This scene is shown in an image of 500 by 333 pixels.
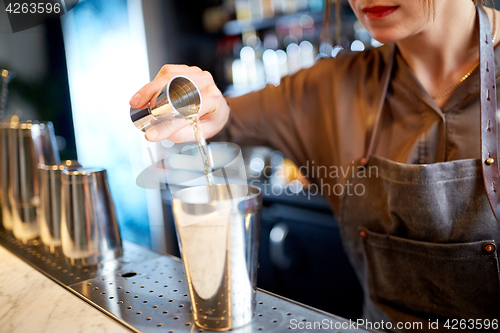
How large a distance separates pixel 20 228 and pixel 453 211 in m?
1.11

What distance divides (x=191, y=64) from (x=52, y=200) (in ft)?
8.16

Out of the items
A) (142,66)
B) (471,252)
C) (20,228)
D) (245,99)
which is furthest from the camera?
(142,66)

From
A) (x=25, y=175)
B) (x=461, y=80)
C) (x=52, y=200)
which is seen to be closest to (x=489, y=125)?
(x=461, y=80)

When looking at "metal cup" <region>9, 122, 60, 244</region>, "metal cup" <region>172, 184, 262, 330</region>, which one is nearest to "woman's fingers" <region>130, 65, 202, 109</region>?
"metal cup" <region>172, 184, 262, 330</region>

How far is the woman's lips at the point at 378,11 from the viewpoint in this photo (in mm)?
932

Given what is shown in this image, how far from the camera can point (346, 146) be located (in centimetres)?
119

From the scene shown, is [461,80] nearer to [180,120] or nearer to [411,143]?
[411,143]

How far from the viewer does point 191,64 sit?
3.26 metres

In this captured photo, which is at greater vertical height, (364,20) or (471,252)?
(364,20)

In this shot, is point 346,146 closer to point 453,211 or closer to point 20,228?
point 453,211

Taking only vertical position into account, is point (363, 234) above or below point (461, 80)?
below

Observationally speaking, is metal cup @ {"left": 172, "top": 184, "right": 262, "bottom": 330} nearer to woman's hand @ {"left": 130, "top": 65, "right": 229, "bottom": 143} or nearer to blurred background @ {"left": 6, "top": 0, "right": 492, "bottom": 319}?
woman's hand @ {"left": 130, "top": 65, "right": 229, "bottom": 143}

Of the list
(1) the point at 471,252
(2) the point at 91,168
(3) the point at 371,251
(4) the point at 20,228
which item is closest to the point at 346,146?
(3) the point at 371,251

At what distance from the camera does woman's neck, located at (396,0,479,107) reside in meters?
0.97
